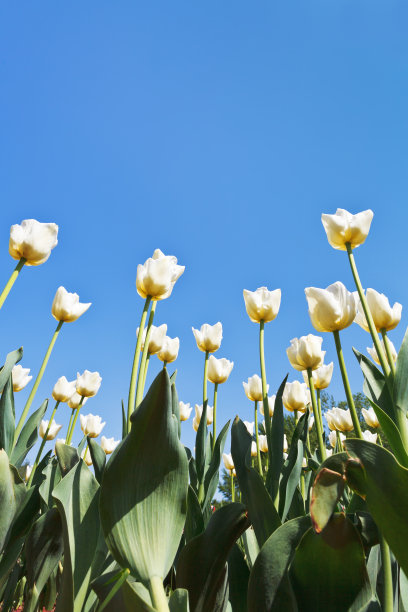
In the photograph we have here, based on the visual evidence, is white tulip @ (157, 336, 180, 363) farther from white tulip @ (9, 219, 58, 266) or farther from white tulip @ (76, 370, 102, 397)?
white tulip @ (9, 219, 58, 266)

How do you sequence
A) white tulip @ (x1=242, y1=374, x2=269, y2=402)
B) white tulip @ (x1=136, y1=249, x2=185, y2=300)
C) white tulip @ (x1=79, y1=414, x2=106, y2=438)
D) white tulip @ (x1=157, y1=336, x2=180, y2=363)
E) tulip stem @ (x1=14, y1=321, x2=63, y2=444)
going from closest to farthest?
1. white tulip @ (x1=136, y1=249, x2=185, y2=300)
2. tulip stem @ (x1=14, y1=321, x2=63, y2=444)
3. white tulip @ (x1=157, y1=336, x2=180, y2=363)
4. white tulip @ (x1=242, y1=374, x2=269, y2=402)
5. white tulip @ (x1=79, y1=414, x2=106, y2=438)

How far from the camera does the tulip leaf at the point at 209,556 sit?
0.97 m

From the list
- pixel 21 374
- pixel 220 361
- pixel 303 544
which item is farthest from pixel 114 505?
pixel 21 374

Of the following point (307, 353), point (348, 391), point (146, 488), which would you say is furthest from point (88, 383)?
point (146, 488)

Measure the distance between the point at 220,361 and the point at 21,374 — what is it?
5.01 feet

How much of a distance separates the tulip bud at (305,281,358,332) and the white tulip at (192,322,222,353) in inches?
39.5

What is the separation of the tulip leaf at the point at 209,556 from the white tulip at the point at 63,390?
196cm

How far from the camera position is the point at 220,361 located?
97.7 inches

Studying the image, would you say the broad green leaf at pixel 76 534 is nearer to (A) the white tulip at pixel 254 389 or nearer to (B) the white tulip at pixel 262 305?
(B) the white tulip at pixel 262 305

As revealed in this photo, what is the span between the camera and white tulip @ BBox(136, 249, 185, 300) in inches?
60.4

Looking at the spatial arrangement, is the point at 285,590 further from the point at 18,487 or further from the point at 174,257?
the point at 174,257

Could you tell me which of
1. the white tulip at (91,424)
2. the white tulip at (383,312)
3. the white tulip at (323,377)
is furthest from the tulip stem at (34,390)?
the white tulip at (91,424)

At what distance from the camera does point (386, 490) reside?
70 cm

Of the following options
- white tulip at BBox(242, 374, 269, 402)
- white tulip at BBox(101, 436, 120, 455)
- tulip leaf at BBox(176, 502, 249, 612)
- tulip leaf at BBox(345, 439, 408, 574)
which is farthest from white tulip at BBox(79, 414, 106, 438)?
tulip leaf at BBox(345, 439, 408, 574)
